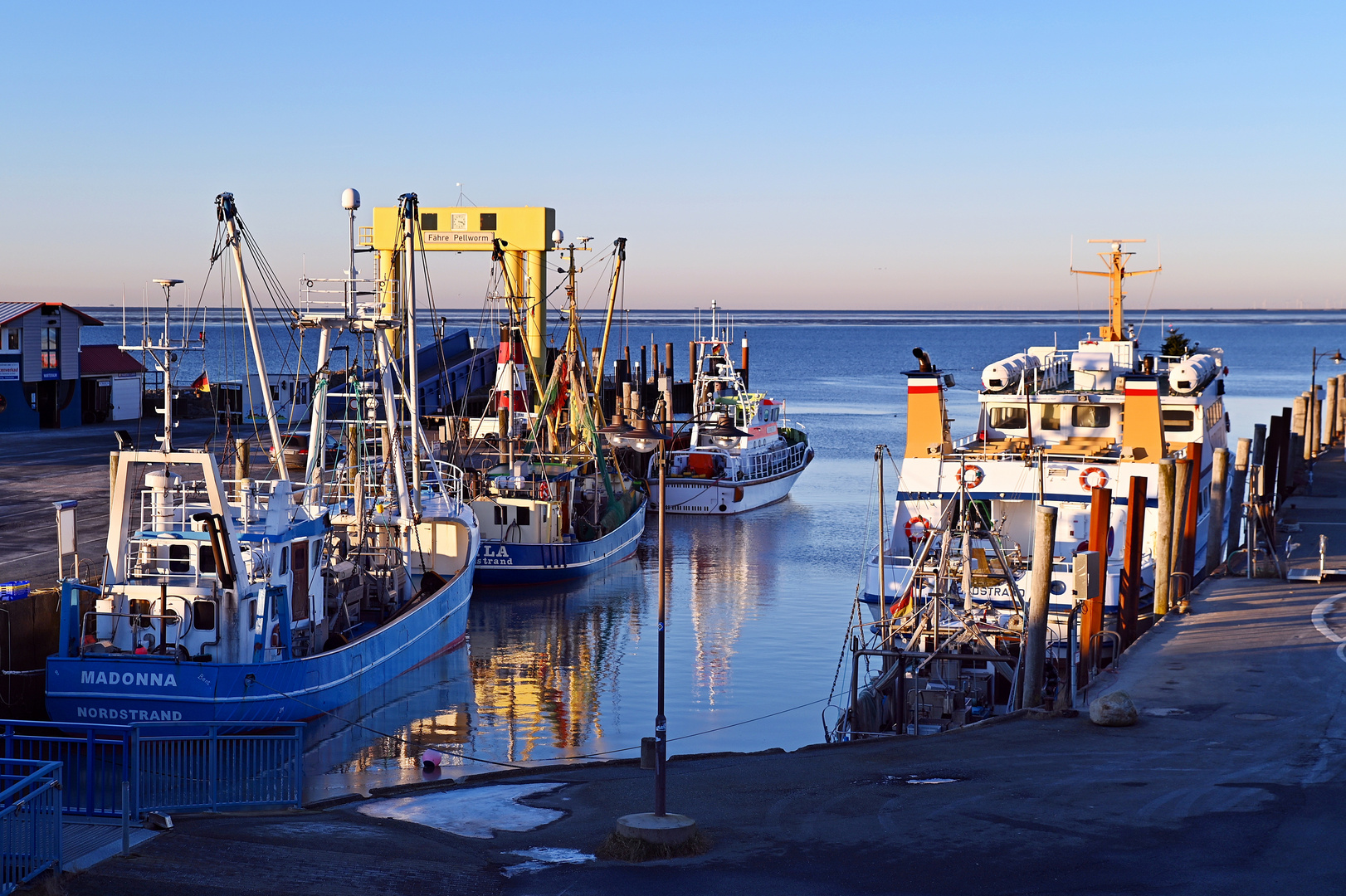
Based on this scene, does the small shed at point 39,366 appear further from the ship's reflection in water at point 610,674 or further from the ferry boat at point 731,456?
the ship's reflection in water at point 610,674

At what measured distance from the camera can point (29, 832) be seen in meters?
11.4

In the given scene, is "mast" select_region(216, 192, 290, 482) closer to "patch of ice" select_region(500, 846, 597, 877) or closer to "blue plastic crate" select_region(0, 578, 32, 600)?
"blue plastic crate" select_region(0, 578, 32, 600)

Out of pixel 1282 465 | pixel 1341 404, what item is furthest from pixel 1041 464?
pixel 1341 404

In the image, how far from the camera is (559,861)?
13.0 m

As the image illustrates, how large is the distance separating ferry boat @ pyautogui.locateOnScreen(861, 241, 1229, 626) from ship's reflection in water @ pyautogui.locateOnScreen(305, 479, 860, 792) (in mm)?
3315

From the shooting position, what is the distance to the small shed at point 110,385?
218ft

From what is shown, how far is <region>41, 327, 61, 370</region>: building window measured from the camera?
61781 millimetres

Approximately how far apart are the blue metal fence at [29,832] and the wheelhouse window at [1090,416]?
26.0 meters

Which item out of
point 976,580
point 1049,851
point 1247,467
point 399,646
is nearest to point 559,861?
point 1049,851

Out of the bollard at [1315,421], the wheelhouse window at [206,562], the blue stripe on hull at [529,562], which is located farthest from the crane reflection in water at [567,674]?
the bollard at [1315,421]

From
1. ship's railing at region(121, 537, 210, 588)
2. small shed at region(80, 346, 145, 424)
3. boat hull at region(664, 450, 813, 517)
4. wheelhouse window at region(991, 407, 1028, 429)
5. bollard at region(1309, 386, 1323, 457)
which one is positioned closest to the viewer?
ship's railing at region(121, 537, 210, 588)

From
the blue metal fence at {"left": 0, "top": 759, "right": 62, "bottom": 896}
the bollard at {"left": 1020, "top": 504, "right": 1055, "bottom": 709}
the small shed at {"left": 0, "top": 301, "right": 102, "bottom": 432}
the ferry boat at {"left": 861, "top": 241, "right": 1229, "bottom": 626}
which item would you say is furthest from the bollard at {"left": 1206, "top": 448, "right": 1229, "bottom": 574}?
the small shed at {"left": 0, "top": 301, "right": 102, "bottom": 432}

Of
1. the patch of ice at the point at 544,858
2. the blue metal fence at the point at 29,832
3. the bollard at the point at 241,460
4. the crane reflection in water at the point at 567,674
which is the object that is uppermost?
the bollard at the point at 241,460

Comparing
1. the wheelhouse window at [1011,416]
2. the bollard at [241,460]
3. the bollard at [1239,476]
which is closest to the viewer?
the bollard at [241,460]
